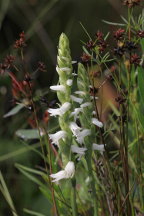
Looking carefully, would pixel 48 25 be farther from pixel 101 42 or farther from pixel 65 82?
pixel 65 82

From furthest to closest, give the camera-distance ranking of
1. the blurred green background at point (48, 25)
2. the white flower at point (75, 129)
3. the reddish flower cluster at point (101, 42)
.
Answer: the blurred green background at point (48, 25)
the reddish flower cluster at point (101, 42)
the white flower at point (75, 129)

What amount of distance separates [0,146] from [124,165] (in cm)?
109

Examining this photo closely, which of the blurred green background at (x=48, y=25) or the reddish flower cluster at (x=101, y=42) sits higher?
the reddish flower cluster at (x=101, y=42)

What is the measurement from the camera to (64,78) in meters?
0.81

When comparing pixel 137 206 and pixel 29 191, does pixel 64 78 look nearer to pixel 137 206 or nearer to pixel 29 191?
pixel 137 206

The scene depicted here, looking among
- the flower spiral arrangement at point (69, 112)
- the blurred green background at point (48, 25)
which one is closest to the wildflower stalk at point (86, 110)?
the flower spiral arrangement at point (69, 112)

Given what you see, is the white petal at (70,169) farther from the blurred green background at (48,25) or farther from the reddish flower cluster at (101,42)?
the blurred green background at (48,25)

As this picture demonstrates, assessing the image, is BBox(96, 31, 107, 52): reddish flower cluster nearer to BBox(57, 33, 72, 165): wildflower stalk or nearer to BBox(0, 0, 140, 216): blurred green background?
BBox(57, 33, 72, 165): wildflower stalk

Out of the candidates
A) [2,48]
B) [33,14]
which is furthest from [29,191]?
[33,14]

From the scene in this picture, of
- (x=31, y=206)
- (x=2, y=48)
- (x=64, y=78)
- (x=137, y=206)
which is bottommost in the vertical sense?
(x=31, y=206)

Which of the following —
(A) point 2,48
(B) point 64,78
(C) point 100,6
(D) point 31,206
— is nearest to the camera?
(B) point 64,78

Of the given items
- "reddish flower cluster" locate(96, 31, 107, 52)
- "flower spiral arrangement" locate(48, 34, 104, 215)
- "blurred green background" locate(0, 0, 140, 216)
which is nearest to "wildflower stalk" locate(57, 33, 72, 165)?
"flower spiral arrangement" locate(48, 34, 104, 215)

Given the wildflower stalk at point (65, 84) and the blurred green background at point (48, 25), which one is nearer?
the wildflower stalk at point (65, 84)

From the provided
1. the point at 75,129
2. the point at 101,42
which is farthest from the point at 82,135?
the point at 101,42
